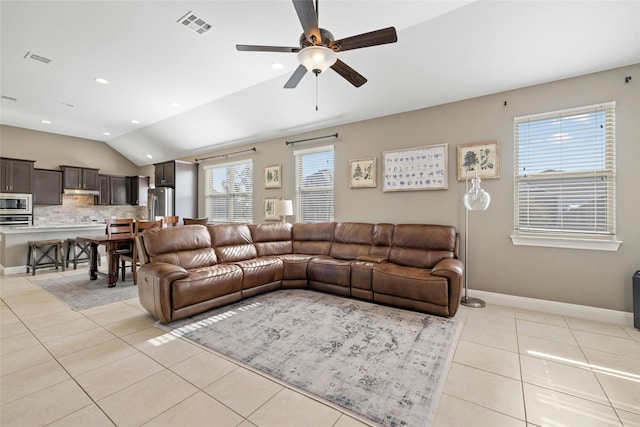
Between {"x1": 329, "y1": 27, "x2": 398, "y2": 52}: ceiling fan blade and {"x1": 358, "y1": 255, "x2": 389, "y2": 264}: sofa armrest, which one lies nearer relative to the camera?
{"x1": 329, "y1": 27, "x2": 398, "y2": 52}: ceiling fan blade

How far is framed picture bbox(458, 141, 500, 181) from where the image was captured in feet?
11.9

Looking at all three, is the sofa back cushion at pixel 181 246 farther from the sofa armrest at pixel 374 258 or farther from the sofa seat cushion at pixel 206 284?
the sofa armrest at pixel 374 258

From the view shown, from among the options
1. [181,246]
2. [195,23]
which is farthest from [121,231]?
[195,23]

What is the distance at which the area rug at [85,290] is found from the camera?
3643 millimetres

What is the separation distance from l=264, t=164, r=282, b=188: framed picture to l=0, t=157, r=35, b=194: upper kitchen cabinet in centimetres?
585

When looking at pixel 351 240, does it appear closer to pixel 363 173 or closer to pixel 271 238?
pixel 363 173

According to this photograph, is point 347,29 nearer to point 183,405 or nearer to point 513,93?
point 513,93

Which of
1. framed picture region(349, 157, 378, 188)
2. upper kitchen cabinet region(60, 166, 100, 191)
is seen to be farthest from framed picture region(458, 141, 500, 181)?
upper kitchen cabinet region(60, 166, 100, 191)

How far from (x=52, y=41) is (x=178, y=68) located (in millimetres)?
1392

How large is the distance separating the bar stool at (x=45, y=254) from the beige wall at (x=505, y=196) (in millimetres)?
5319

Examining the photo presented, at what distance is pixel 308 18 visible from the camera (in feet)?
6.25

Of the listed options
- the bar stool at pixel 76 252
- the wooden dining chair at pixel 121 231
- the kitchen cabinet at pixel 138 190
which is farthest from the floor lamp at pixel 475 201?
the kitchen cabinet at pixel 138 190

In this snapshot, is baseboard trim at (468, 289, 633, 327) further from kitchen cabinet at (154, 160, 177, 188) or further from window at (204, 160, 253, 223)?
kitchen cabinet at (154, 160, 177, 188)

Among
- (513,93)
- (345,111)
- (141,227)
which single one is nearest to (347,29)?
(345,111)
